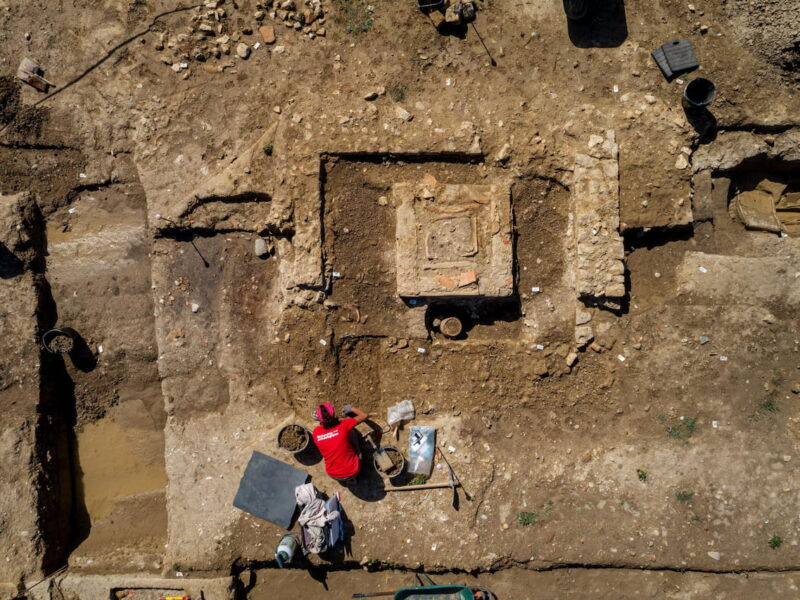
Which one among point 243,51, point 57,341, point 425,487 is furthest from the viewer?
point 57,341

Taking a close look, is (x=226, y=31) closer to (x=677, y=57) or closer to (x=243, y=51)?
(x=243, y=51)

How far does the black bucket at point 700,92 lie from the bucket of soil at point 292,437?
5.48m

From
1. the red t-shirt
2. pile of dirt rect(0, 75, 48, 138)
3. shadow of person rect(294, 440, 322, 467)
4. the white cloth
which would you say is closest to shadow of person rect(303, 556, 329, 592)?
the white cloth

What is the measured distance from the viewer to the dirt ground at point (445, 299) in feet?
17.0

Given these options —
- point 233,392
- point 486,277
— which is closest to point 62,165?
point 233,392

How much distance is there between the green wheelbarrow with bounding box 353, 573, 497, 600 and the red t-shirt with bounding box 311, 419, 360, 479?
1.45 meters

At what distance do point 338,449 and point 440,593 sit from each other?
6.68 feet

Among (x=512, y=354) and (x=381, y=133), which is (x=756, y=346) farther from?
(x=381, y=133)

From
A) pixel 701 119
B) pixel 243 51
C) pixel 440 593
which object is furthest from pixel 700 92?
pixel 440 593

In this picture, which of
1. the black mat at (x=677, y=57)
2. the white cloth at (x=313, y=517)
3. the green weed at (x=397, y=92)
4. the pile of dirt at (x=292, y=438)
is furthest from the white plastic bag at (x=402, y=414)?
the black mat at (x=677, y=57)

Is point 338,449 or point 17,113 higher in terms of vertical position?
point 17,113

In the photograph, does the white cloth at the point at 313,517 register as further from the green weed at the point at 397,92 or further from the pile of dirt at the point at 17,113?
the pile of dirt at the point at 17,113

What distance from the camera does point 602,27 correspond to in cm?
527

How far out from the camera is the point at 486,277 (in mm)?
5145
